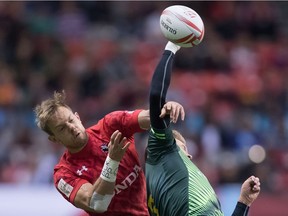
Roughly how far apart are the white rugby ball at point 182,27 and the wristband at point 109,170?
1.01 meters

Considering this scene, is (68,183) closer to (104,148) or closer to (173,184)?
(104,148)

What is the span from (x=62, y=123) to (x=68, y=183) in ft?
1.50

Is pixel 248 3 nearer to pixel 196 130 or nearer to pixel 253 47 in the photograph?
pixel 253 47

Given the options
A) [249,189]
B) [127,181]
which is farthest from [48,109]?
[249,189]

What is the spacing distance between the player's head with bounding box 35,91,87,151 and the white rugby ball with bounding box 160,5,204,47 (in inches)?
38.0

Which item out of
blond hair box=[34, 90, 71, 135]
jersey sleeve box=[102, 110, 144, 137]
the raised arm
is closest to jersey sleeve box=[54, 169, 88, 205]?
blond hair box=[34, 90, 71, 135]

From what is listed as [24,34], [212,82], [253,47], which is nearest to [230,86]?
[212,82]

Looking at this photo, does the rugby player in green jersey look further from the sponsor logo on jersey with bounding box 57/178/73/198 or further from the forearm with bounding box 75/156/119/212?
the sponsor logo on jersey with bounding box 57/178/73/198

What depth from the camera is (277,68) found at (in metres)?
14.2

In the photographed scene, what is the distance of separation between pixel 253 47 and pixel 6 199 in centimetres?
544

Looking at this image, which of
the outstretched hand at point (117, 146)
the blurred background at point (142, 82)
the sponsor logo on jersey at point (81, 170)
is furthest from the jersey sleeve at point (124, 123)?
the blurred background at point (142, 82)

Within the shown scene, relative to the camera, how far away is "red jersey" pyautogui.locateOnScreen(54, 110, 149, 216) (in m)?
7.05

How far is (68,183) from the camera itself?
274 inches

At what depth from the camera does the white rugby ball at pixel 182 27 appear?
22.3ft
